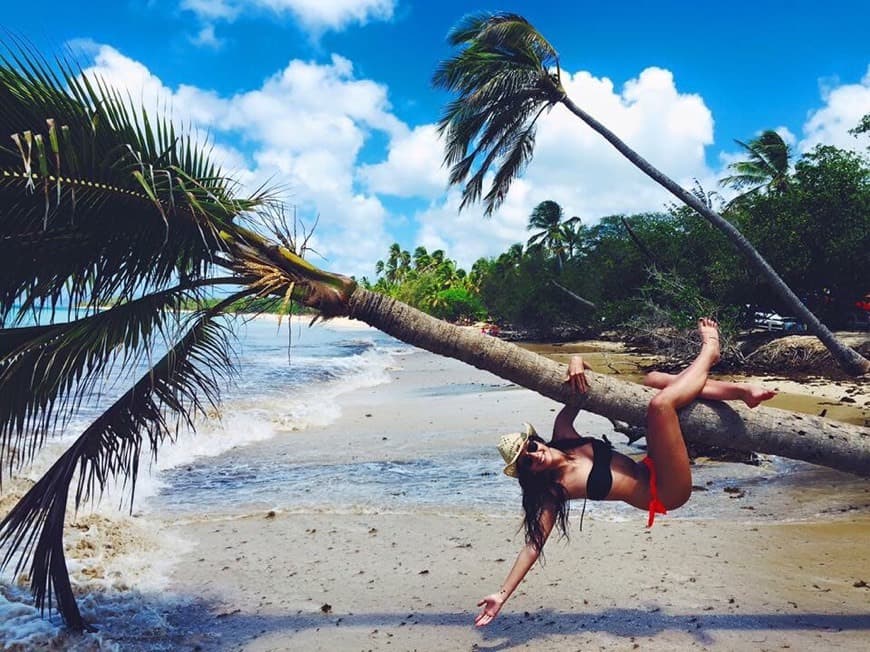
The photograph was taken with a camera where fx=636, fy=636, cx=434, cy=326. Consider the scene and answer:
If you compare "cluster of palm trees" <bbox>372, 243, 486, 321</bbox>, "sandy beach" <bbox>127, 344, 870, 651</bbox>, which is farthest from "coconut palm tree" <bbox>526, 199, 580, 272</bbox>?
"sandy beach" <bbox>127, 344, 870, 651</bbox>

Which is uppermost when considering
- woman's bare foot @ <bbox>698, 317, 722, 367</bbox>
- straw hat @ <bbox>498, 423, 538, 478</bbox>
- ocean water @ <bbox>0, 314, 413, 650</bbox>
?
woman's bare foot @ <bbox>698, 317, 722, 367</bbox>

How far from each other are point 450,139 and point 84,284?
1229cm

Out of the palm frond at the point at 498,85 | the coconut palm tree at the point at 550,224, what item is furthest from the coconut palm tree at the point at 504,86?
the coconut palm tree at the point at 550,224

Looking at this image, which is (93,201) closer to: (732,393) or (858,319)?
(732,393)

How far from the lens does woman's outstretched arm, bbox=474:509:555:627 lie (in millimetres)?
3637

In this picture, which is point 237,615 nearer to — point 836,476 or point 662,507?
point 662,507

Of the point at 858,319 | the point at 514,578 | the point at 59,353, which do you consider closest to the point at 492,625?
the point at 514,578

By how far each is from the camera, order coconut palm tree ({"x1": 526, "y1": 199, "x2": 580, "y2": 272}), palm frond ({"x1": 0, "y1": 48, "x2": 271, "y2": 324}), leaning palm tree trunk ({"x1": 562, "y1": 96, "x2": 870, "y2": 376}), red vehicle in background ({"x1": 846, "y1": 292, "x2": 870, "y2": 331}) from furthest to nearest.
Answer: coconut palm tree ({"x1": 526, "y1": 199, "x2": 580, "y2": 272})
red vehicle in background ({"x1": 846, "y1": 292, "x2": 870, "y2": 331})
leaning palm tree trunk ({"x1": 562, "y1": 96, "x2": 870, "y2": 376})
palm frond ({"x1": 0, "y1": 48, "x2": 271, "y2": 324})

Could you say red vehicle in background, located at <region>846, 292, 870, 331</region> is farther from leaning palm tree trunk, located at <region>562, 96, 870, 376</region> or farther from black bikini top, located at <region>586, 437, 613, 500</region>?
black bikini top, located at <region>586, 437, 613, 500</region>

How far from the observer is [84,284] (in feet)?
12.2

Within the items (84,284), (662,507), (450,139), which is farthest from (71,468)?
(450,139)

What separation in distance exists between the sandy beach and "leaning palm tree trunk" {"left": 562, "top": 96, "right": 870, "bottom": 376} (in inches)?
67.0

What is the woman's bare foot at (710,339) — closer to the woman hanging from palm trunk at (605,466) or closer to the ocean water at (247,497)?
the woman hanging from palm trunk at (605,466)

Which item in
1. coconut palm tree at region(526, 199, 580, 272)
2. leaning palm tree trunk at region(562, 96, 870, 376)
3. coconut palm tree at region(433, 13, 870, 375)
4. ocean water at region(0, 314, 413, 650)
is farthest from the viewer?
coconut palm tree at region(526, 199, 580, 272)
